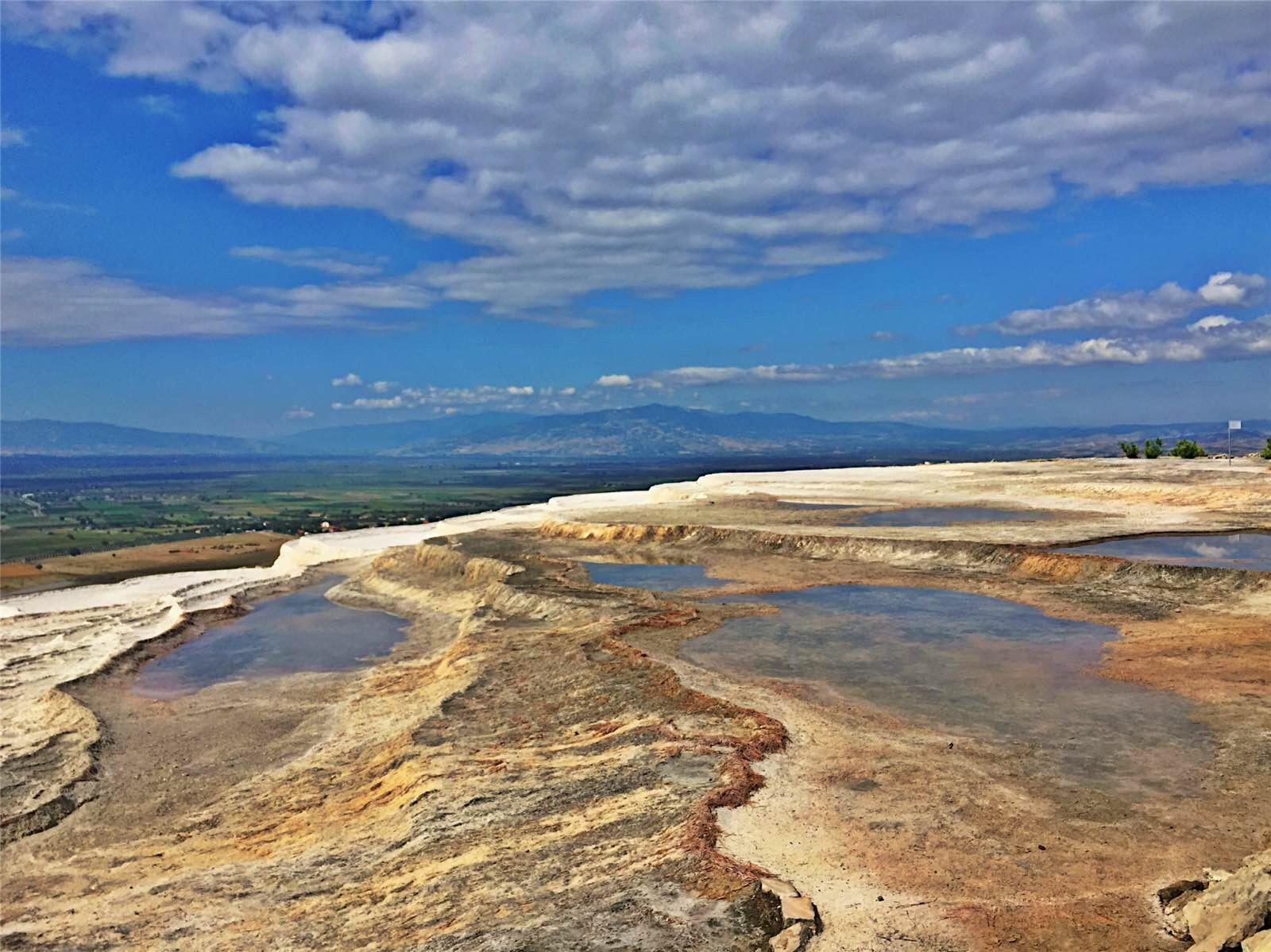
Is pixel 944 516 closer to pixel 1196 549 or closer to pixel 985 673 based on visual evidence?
pixel 1196 549

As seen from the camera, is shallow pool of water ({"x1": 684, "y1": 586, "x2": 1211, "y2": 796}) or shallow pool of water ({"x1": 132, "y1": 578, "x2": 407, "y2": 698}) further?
shallow pool of water ({"x1": 132, "y1": 578, "x2": 407, "y2": 698})

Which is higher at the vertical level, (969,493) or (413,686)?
(969,493)

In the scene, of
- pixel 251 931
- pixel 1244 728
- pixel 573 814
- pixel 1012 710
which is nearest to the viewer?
pixel 251 931

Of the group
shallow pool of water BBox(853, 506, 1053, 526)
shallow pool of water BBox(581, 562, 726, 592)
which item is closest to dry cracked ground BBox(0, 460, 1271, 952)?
shallow pool of water BBox(581, 562, 726, 592)

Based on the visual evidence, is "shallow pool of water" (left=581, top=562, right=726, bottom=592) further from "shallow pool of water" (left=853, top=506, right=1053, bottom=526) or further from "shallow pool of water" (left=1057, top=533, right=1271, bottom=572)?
"shallow pool of water" (left=1057, top=533, right=1271, bottom=572)

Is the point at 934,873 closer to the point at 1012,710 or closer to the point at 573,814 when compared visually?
the point at 573,814

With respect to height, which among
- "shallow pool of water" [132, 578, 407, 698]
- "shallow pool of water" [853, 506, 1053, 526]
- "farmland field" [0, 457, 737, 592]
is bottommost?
"shallow pool of water" [132, 578, 407, 698]

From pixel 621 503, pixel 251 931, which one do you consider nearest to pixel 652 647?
pixel 251 931

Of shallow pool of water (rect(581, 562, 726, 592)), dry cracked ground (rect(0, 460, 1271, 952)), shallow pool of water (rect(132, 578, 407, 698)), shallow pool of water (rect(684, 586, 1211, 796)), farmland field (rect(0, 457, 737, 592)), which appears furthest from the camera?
farmland field (rect(0, 457, 737, 592))
